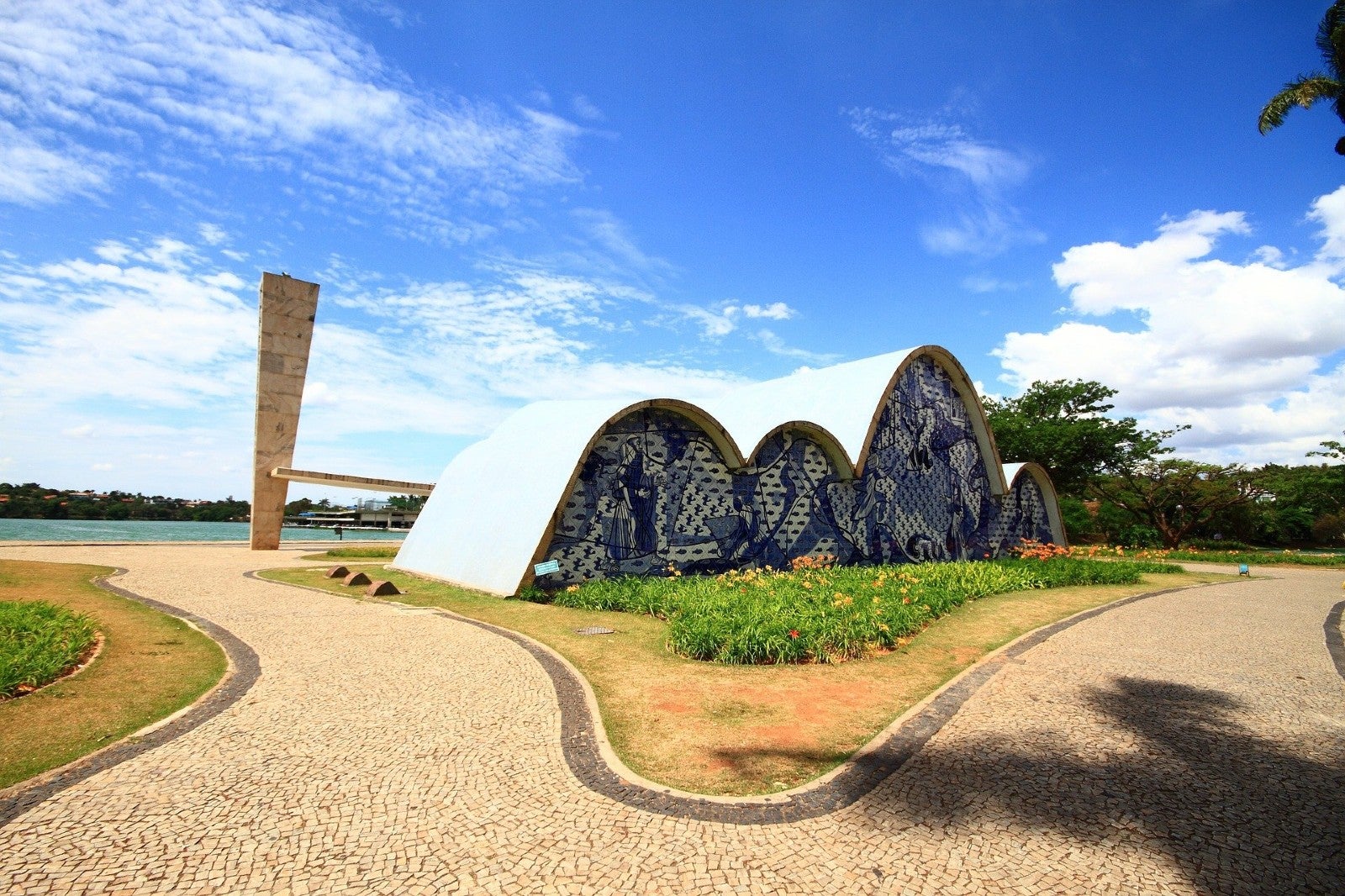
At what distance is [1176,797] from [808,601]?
237 inches

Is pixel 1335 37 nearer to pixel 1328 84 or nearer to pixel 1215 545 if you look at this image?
pixel 1328 84

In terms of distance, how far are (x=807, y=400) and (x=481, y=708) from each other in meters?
15.1

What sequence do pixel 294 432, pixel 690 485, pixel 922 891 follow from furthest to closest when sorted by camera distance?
pixel 294 432 → pixel 690 485 → pixel 922 891

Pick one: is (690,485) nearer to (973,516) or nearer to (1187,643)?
(1187,643)

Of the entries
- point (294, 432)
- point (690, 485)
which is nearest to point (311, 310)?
point (294, 432)

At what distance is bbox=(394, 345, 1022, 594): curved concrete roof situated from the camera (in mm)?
13141

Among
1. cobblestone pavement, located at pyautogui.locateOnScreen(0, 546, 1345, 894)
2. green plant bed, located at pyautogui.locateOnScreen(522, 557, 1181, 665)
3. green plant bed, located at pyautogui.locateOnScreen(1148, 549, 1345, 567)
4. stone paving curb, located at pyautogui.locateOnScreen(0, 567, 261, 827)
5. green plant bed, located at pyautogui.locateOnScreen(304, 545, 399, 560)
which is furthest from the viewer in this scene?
green plant bed, located at pyautogui.locateOnScreen(1148, 549, 1345, 567)

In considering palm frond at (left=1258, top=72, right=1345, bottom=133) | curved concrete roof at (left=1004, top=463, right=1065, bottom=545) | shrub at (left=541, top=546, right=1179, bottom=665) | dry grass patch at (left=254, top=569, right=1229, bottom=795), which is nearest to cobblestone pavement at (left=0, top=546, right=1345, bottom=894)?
→ dry grass patch at (left=254, top=569, right=1229, bottom=795)

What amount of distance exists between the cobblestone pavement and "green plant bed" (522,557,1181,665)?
6.70ft

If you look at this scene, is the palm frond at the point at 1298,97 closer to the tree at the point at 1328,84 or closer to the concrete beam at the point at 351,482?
the tree at the point at 1328,84

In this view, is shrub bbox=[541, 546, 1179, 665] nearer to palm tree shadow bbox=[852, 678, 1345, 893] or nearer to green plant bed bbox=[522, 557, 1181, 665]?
green plant bed bbox=[522, 557, 1181, 665]

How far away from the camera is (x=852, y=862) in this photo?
3.51 m

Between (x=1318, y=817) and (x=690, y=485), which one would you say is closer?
(x=1318, y=817)

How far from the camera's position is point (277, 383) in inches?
896
